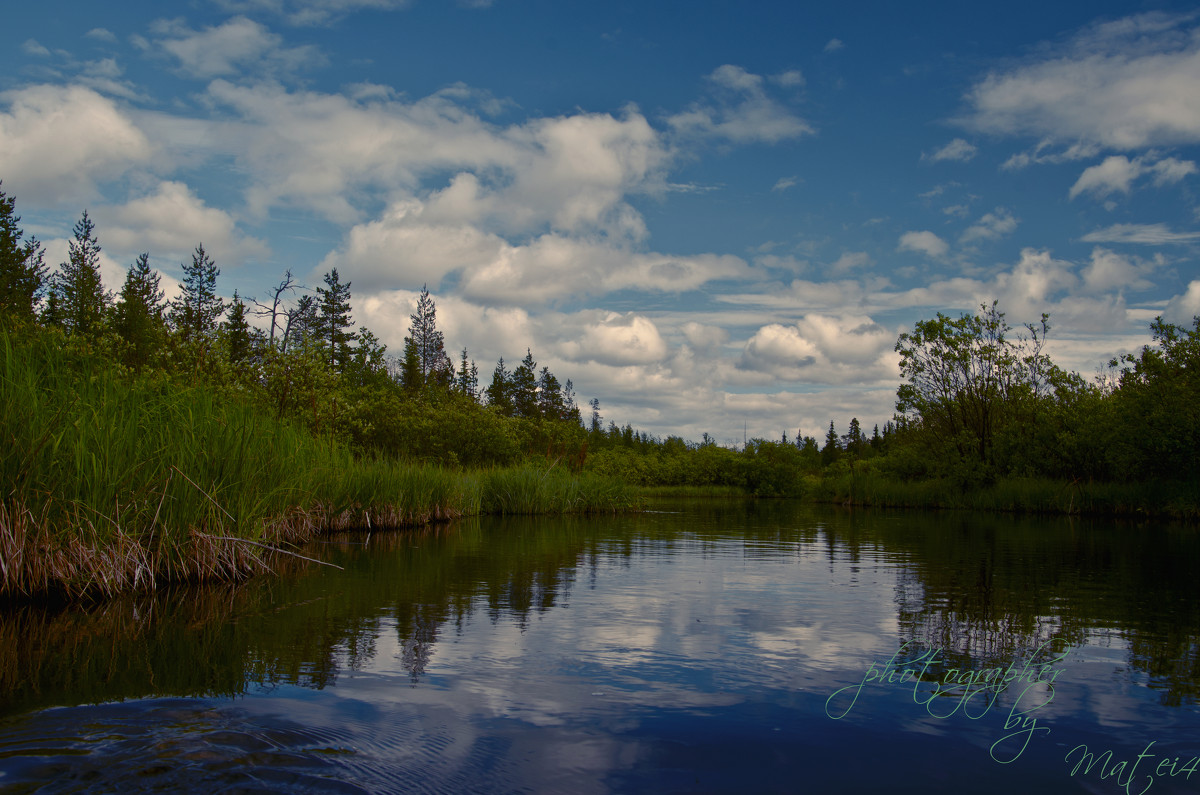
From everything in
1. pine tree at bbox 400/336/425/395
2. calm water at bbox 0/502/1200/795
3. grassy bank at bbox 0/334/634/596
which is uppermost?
pine tree at bbox 400/336/425/395

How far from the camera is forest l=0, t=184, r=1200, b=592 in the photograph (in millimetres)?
6824

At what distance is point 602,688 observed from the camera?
4.70 metres

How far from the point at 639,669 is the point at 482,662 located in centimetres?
117

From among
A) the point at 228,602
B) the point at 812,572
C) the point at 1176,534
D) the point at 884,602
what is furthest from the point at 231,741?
the point at 1176,534

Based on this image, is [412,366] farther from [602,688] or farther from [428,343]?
[602,688]

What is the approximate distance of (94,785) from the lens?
2887 mm

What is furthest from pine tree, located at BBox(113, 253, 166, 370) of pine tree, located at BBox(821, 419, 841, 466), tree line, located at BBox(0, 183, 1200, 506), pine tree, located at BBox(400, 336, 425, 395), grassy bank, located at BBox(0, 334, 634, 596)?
pine tree, located at BBox(821, 419, 841, 466)

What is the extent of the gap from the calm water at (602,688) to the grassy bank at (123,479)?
17.3 inches

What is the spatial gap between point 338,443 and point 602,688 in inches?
521

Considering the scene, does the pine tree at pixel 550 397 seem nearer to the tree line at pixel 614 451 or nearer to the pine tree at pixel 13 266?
the tree line at pixel 614 451

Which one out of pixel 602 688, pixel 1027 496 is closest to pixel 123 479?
pixel 602 688

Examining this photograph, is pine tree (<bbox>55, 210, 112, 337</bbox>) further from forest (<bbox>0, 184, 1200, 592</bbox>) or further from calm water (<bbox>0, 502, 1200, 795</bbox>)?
calm water (<bbox>0, 502, 1200, 795</bbox>)

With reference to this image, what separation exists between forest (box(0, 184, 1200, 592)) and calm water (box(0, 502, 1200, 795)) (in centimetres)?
98

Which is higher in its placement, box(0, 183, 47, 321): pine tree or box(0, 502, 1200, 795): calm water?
box(0, 183, 47, 321): pine tree
